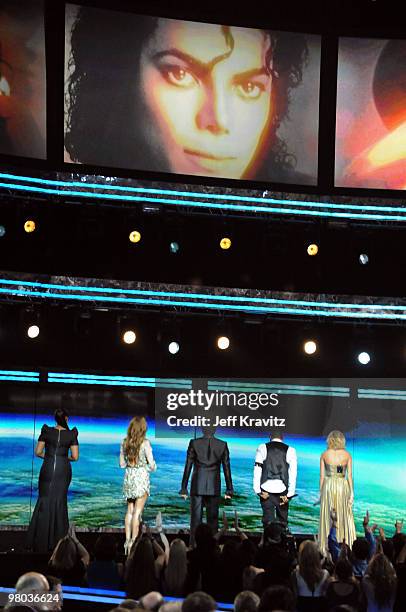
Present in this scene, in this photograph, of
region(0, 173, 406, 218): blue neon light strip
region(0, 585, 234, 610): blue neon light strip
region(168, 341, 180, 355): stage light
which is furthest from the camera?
region(168, 341, 180, 355): stage light

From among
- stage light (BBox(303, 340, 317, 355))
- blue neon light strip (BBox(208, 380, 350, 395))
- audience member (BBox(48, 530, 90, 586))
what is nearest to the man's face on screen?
stage light (BBox(303, 340, 317, 355))

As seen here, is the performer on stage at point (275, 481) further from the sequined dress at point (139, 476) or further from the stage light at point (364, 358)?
the sequined dress at point (139, 476)

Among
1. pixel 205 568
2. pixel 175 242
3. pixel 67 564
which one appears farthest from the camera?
pixel 175 242

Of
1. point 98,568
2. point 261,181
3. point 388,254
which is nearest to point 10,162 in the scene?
point 261,181

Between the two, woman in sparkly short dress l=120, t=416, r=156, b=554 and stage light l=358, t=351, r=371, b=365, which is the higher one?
stage light l=358, t=351, r=371, b=365

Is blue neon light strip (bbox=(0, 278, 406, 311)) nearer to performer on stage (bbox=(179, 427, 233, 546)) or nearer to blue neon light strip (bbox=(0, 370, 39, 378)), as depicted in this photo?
blue neon light strip (bbox=(0, 370, 39, 378))

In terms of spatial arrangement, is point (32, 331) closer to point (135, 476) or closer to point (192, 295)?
point (192, 295)

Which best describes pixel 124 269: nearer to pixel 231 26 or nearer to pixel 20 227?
pixel 20 227

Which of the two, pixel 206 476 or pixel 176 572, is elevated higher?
pixel 206 476

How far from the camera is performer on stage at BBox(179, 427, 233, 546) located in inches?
512

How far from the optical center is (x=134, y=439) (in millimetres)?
12406

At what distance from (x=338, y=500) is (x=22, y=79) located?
611cm

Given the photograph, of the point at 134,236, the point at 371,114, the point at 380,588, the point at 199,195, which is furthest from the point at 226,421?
the point at 380,588

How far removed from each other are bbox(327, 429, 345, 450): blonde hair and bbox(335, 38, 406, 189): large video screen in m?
3.07
